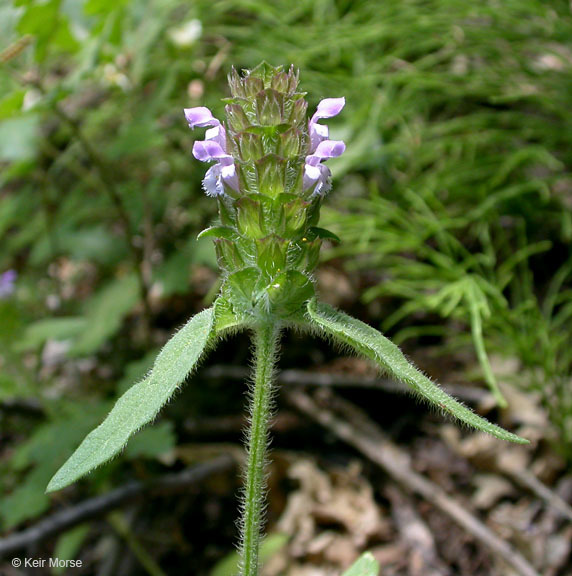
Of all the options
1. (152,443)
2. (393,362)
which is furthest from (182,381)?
(152,443)

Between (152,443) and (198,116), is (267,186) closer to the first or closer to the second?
(198,116)

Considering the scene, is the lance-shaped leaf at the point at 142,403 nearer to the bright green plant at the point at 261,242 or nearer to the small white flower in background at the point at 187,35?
A: the bright green plant at the point at 261,242

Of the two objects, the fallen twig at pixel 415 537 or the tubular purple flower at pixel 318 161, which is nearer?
the tubular purple flower at pixel 318 161

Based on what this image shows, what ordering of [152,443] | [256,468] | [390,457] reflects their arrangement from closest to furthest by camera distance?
[256,468] → [152,443] → [390,457]

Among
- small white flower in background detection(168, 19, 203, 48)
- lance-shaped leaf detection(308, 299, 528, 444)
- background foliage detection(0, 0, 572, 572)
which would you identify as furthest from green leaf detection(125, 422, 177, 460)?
small white flower in background detection(168, 19, 203, 48)

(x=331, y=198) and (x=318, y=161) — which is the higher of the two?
(x=318, y=161)

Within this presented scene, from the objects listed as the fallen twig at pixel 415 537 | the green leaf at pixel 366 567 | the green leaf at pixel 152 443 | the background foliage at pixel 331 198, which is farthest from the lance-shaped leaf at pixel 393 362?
the fallen twig at pixel 415 537
